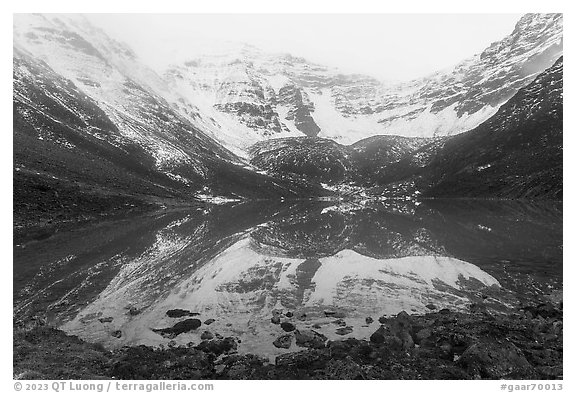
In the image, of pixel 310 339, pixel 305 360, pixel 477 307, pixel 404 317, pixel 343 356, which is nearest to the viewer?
pixel 305 360

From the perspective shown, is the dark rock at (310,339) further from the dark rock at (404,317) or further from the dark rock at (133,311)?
the dark rock at (133,311)

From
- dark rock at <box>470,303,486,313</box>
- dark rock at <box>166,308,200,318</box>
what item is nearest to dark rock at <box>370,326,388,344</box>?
dark rock at <box>470,303,486,313</box>

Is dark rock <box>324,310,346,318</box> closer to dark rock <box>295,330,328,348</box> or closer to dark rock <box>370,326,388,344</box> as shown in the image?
dark rock <box>295,330,328,348</box>

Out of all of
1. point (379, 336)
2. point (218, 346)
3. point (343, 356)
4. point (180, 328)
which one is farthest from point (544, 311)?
point (180, 328)

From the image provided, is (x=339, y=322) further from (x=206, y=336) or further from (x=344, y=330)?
(x=206, y=336)

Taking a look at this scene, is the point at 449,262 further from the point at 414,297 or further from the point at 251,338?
the point at 251,338

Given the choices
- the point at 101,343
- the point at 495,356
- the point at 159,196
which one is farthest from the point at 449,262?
the point at 159,196
